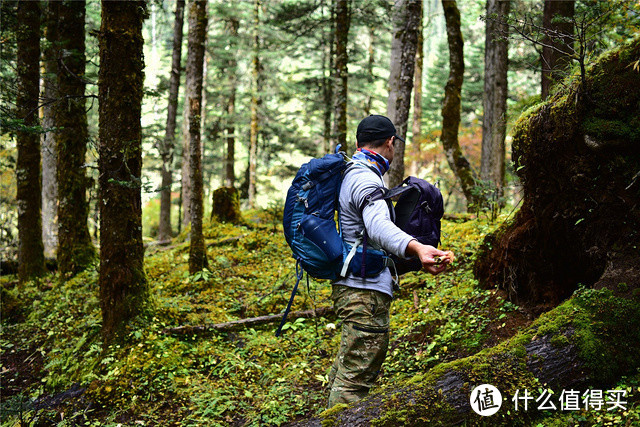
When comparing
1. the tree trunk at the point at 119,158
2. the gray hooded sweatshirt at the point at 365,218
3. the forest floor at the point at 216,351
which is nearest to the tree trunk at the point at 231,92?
the forest floor at the point at 216,351

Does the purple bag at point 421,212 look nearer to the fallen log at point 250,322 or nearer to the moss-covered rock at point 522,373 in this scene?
the moss-covered rock at point 522,373

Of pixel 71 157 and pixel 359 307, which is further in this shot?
pixel 71 157

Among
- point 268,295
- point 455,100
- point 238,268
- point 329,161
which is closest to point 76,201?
point 238,268

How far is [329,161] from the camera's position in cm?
378

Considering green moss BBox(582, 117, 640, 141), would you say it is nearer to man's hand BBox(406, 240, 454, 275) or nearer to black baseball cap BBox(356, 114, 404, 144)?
black baseball cap BBox(356, 114, 404, 144)

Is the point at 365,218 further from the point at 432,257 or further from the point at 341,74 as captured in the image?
the point at 341,74

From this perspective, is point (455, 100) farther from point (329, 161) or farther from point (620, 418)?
point (620, 418)

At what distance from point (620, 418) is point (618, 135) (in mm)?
2489

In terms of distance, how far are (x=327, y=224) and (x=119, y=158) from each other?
4227 mm

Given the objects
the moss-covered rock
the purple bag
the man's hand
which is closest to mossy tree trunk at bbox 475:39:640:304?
the moss-covered rock

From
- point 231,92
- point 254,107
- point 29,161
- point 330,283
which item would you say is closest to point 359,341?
point 330,283

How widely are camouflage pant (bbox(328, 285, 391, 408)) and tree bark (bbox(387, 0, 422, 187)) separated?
5.29 m

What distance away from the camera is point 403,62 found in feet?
28.5

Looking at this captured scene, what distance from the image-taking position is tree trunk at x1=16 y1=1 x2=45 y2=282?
10.1m
